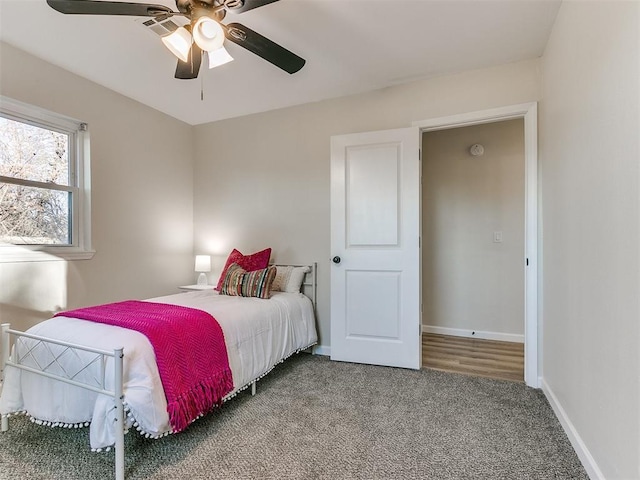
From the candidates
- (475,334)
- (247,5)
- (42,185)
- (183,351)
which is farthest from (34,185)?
(475,334)

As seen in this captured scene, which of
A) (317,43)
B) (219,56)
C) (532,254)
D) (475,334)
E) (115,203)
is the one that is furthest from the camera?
(475,334)

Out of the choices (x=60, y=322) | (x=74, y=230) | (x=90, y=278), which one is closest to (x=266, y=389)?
(x=60, y=322)

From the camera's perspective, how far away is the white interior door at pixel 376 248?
9.41 ft

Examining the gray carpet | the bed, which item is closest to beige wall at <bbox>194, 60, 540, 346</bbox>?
the gray carpet

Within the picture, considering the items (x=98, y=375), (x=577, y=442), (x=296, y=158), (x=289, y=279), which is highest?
(x=296, y=158)

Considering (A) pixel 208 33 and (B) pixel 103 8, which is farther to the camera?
(A) pixel 208 33

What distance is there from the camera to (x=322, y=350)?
3.29m

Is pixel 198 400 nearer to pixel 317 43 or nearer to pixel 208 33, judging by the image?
pixel 208 33

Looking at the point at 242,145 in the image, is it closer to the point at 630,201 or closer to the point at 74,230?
the point at 74,230

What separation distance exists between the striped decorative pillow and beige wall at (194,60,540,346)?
0.57m

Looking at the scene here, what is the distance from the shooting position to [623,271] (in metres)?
1.23

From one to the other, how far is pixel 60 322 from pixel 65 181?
1522 millimetres

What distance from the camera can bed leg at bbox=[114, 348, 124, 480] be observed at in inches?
57.6

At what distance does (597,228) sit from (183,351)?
204 centimetres
